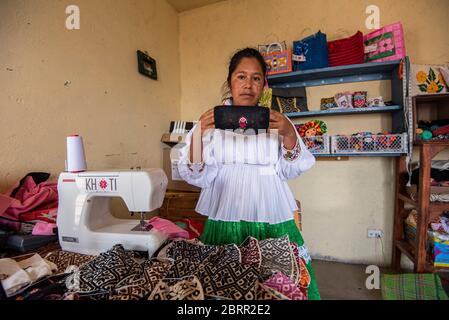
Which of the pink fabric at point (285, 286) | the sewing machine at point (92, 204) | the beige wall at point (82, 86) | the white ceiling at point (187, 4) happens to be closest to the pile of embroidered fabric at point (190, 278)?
the pink fabric at point (285, 286)

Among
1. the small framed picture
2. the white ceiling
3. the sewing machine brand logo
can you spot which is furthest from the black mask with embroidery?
the white ceiling

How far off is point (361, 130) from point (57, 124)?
2224mm

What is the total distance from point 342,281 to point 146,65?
241cm

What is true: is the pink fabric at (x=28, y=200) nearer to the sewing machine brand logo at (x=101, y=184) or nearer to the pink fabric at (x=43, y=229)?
the pink fabric at (x=43, y=229)

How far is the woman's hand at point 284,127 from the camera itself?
2.38 ft

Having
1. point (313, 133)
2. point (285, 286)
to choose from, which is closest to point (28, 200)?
point (285, 286)

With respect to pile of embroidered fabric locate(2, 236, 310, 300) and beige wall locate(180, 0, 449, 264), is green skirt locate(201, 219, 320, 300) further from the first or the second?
beige wall locate(180, 0, 449, 264)

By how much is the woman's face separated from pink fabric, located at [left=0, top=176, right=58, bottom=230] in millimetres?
880

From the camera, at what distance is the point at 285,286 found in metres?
0.42

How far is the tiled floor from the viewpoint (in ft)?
5.12

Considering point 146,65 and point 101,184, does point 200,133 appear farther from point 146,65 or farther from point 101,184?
point 146,65

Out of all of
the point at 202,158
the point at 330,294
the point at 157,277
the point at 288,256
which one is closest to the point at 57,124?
the point at 202,158

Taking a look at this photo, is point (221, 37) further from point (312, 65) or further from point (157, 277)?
point (157, 277)

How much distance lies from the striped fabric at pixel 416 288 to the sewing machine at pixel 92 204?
1706 mm
